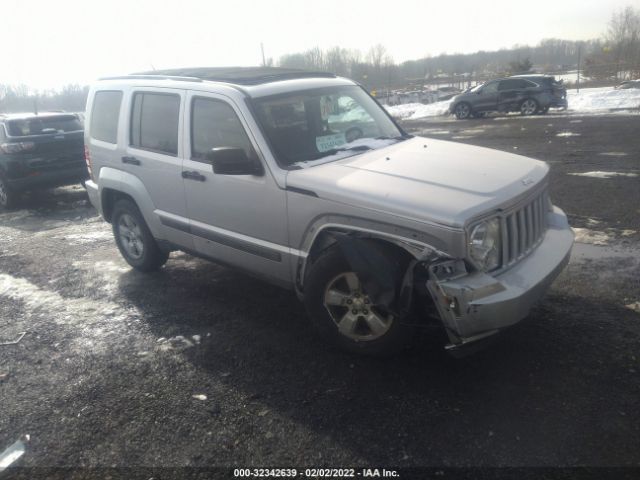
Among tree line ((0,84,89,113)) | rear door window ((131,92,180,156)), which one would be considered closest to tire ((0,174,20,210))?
rear door window ((131,92,180,156))

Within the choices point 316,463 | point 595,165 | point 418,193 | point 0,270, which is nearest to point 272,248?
point 418,193

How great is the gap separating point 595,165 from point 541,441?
8.48 m

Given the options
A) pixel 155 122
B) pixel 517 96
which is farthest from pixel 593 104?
pixel 155 122

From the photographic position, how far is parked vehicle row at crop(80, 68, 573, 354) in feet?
10.3

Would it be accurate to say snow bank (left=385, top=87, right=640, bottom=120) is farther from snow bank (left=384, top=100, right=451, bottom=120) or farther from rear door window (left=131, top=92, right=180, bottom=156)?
rear door window (left=131, top=92, right=180, bottom=156)

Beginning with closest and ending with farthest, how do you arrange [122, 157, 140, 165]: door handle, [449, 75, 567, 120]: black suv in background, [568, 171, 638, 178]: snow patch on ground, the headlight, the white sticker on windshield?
the headlight
the white sticker on windshield
[122, 157, 140, 165]: door handle
[568, 171, 638, 178]: snow patch on ground
[449, 75, 567, 120]: black suv in background

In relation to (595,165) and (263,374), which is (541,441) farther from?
(595,165)

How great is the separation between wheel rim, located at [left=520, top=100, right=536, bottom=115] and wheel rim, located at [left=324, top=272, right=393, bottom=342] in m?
20.3

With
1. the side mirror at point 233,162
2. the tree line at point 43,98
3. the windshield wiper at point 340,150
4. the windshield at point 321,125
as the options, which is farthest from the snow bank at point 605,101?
the tree line at point 43,98

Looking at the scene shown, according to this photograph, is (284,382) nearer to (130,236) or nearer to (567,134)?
(130,236)

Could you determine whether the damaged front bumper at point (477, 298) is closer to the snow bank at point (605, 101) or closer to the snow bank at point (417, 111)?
the snow bank at point (605, 101)

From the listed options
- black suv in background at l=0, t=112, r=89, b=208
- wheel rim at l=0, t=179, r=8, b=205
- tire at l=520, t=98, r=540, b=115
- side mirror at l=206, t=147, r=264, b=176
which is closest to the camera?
side mirror at l=206, t=147, r=264, b=176

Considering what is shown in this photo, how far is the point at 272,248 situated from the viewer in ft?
13.4

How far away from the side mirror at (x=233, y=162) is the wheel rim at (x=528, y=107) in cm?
2009
